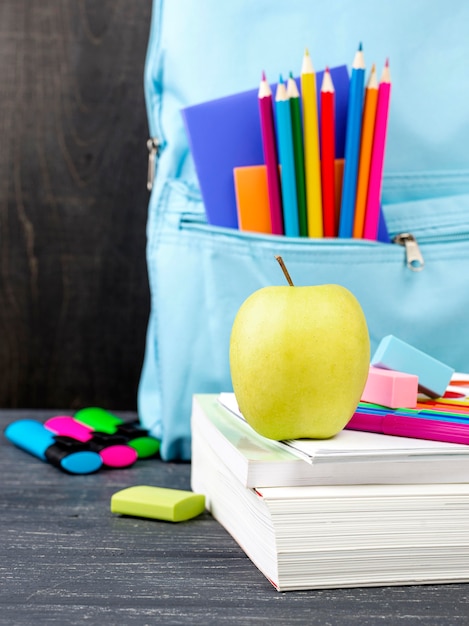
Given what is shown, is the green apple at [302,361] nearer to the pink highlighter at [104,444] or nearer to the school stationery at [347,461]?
the school stationery at [347,461]

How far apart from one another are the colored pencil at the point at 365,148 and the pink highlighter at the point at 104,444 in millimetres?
234

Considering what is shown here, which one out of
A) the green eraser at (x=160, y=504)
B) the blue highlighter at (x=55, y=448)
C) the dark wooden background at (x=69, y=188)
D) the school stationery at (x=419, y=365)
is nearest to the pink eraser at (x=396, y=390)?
the school stationery at (x=419, y=365)

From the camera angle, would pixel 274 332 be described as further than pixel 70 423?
No

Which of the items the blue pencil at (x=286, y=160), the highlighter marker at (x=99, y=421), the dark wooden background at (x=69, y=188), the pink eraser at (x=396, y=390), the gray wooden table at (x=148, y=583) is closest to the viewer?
the gray wooden table at (x=148, y=583)

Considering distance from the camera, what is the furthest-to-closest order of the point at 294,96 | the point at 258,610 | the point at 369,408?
the point at 294,96, the point at 369,408, the point at 258,610

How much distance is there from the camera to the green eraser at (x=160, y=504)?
45cm

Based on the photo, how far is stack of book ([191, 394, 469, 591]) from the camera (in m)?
0.35

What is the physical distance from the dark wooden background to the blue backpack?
Result: 22 centimetres

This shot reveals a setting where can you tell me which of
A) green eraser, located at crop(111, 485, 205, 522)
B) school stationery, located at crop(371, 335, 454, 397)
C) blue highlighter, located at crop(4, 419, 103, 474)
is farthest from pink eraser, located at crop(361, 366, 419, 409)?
blue highlighter, located at crop(4, 419, 103, 474)

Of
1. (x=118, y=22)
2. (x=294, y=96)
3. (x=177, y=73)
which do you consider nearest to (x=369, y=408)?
(x=294, y=96)

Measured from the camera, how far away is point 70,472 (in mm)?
571

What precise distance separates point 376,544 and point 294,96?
12.7 inches

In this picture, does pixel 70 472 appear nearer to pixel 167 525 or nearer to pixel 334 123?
pixel 167 525

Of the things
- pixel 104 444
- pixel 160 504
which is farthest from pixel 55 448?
pixel 160 504
